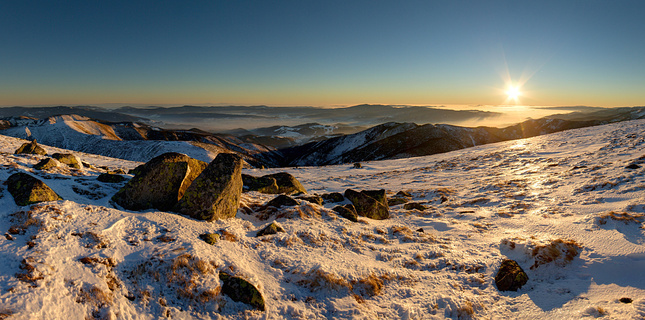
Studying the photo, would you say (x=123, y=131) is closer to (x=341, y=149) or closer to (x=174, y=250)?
(x=341, y=149)

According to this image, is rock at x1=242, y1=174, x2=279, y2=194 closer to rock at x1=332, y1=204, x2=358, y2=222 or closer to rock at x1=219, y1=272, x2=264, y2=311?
rock at x1=332, y1=204, x2=358, y2=222

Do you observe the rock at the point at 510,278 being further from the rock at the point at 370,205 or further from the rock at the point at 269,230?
the rock at the point at 269,230

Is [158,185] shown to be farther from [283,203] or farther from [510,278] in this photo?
[510,278]

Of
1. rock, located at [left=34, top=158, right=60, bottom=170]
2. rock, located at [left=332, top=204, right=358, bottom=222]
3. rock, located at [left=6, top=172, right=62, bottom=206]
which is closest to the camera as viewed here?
rock, located at [left=6, top=172, right=62, bottom=206]

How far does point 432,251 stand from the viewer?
337 inches

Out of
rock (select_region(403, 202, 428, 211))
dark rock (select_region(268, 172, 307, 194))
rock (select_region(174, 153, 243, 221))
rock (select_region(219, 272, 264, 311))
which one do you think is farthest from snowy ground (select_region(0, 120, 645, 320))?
dark rock (select_region(268, 172, 307, 194))

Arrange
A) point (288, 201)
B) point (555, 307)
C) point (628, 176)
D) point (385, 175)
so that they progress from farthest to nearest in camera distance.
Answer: point (385, 175), point (628, 176), point (288, 201), point (555, 307)

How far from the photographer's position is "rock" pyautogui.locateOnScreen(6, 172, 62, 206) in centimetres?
668

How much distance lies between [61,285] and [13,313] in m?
0.74

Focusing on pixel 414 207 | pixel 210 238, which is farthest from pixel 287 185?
pixel 210 238

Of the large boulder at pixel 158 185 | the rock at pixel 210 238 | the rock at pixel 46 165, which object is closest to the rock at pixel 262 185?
the large boulder at pixel 158 185

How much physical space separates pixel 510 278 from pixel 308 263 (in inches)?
213

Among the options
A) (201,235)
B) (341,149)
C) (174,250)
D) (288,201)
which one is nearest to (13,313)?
(174,250)

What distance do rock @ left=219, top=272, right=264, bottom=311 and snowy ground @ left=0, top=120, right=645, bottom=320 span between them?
0.47 ft
